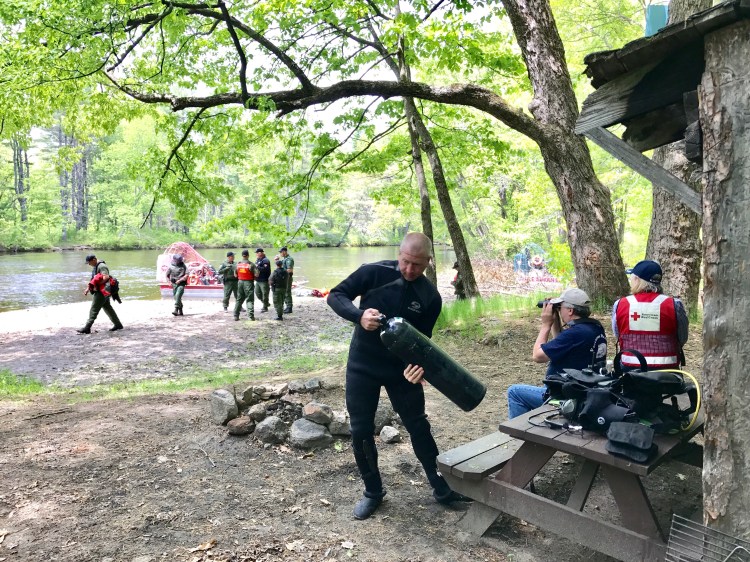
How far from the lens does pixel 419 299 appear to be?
364 cm

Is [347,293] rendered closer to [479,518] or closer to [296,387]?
[479,518]

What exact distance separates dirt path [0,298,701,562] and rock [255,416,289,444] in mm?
119

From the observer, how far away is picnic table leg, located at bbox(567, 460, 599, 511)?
3.18 m

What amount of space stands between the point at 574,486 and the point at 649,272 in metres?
1.71

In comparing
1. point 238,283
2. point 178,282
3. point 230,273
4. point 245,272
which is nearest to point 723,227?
point 245,272

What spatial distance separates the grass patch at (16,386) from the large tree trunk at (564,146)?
799 centimetres

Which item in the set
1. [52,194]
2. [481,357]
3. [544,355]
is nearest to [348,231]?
[52,194]

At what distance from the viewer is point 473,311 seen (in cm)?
1087

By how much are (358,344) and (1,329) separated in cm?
1395

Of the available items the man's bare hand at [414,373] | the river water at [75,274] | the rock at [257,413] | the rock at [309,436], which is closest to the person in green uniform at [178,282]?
the river water at [75,274]

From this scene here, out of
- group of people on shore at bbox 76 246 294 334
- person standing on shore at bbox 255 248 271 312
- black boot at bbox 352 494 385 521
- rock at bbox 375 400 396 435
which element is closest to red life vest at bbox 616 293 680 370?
black boot at bbox 352 494 385 521

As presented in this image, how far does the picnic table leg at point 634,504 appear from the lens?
287 cm

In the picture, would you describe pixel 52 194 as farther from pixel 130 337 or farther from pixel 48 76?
pixel 48 76

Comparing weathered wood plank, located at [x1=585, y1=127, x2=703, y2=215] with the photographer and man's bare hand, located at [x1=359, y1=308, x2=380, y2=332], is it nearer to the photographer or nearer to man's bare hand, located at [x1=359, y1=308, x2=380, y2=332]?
the photographer
